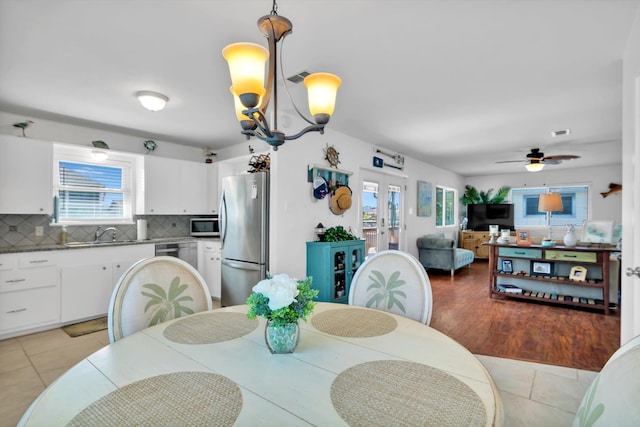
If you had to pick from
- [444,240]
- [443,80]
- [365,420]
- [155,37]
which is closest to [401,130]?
[443,80]

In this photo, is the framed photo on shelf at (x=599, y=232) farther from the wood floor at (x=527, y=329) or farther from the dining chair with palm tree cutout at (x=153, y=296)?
the dining chair with palm tree cutout at (x=153, y=296)

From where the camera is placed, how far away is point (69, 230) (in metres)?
3.79

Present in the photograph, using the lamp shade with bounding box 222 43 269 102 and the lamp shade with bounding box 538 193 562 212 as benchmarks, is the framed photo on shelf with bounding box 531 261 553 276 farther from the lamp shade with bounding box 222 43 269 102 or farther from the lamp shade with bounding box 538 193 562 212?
the lamp shade with bounding box 222 43 269 102

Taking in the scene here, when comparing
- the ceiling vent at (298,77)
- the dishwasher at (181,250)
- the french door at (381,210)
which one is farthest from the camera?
the french door at (381,210)

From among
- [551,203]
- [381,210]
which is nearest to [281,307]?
[381,210]

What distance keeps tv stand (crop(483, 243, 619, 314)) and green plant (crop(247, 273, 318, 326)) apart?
430 centimetres

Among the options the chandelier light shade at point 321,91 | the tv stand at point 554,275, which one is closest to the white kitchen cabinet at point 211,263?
the chandelier light shade at point 321,91

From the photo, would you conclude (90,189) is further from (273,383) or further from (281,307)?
(273,383)

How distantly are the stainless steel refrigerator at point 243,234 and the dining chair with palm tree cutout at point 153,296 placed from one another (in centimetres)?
174

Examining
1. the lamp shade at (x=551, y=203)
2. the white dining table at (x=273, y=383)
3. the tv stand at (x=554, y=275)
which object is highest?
the lamp shade at (x=551, y=203)

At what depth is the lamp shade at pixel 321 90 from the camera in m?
1.43

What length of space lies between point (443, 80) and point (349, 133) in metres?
1.83

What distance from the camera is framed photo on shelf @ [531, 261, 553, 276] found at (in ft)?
13.8

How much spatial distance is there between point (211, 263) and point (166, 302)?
2.86 m
